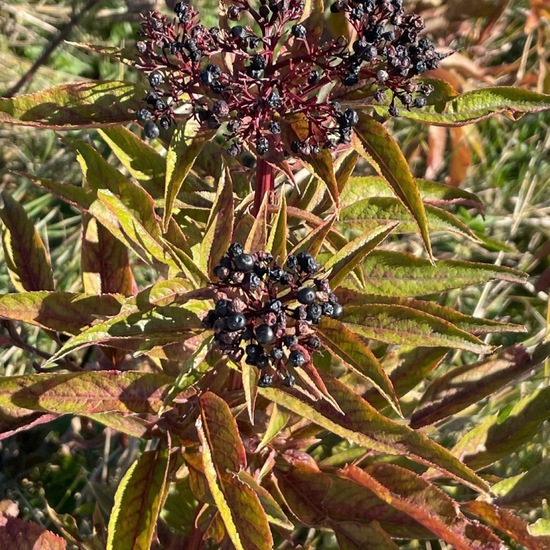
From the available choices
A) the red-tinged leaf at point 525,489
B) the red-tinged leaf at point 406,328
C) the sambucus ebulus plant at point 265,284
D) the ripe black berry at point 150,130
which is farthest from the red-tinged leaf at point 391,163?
the red-tinged leaf at point 525,489

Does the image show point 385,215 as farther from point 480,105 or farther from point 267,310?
point 267,310

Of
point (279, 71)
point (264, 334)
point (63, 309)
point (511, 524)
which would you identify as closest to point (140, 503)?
point (63, 309)

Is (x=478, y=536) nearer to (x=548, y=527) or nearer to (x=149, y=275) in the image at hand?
(x=548, y=527)

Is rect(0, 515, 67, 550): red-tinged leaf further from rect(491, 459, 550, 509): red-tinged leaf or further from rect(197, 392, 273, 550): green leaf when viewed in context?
rect(491, 459, 550, 509): red-tinged leaf

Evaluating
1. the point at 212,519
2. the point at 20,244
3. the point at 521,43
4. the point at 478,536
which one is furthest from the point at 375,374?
the point at 521,43

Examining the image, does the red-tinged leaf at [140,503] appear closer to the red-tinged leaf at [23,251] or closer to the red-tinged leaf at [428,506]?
the red-tinged leaf at [428,506]
